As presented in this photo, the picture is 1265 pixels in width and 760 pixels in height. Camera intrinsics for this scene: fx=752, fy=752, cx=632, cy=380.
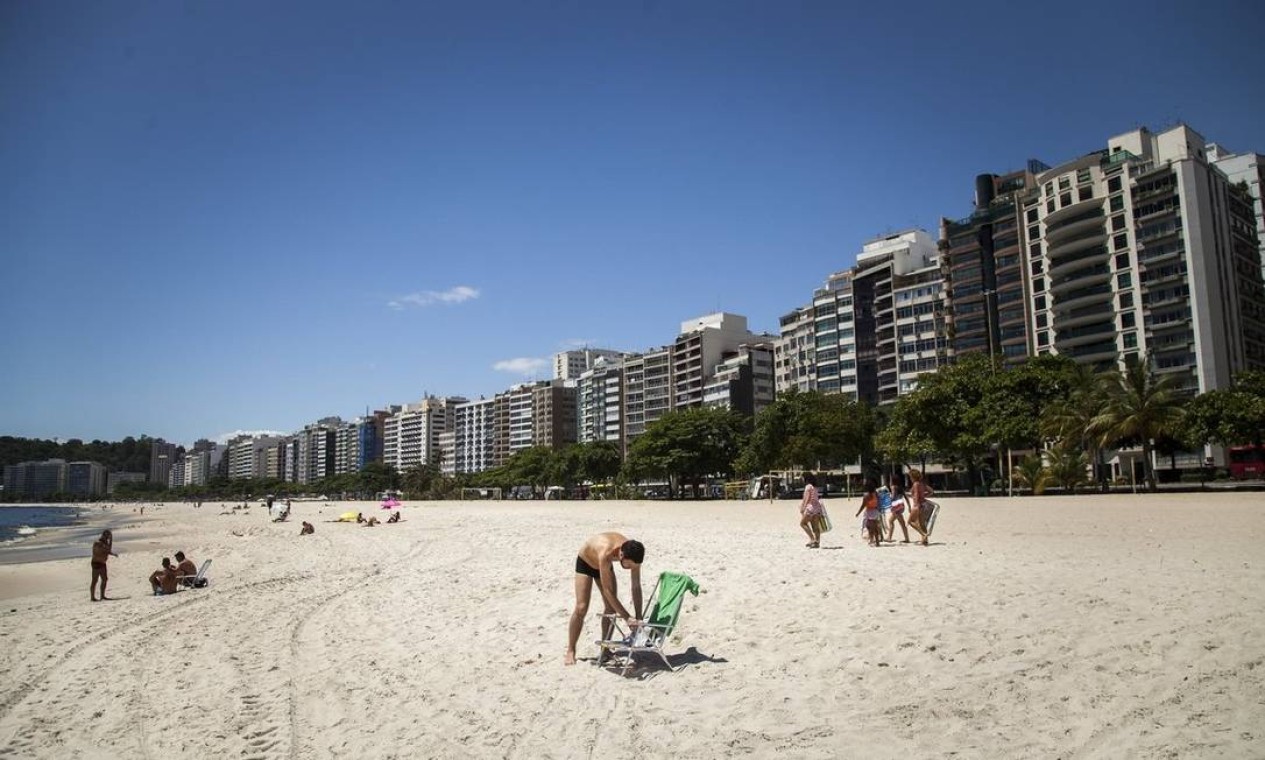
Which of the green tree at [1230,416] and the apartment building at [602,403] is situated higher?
the apartment building at [602,403]

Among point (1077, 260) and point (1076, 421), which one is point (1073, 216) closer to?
point (1077, 260)

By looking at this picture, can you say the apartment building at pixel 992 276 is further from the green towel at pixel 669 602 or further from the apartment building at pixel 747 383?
the green towel at pixel 669 602

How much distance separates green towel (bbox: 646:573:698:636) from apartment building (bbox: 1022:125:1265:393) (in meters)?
75.8

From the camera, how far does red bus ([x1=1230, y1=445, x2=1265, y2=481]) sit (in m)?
52.2

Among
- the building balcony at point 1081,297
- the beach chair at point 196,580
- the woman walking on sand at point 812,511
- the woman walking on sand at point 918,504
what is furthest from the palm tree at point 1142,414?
the beach chair at point 196,580

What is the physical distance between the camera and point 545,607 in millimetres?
10859

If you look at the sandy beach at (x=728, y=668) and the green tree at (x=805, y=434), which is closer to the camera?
the sandy beach at (x=728, y=668)

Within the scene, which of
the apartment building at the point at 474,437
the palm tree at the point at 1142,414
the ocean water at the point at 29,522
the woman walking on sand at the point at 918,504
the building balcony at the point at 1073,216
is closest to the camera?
the woman walking on sand at the point at 918,504

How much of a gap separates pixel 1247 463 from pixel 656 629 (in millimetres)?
70997

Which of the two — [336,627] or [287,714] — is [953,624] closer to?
[287,714]

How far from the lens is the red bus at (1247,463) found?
52.2 metres

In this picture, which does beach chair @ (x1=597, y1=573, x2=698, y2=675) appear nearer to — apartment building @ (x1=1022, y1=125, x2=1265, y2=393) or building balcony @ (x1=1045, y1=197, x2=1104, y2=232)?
apartment building @ (x1=1022, y1=125, x2=1265, y2=393)

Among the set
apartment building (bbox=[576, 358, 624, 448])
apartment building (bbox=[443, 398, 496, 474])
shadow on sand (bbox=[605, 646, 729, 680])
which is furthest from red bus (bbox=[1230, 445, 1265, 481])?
apartment building (bbox=[443, 398, 496, 474])

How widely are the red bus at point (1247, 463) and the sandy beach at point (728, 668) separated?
48.9 meters
